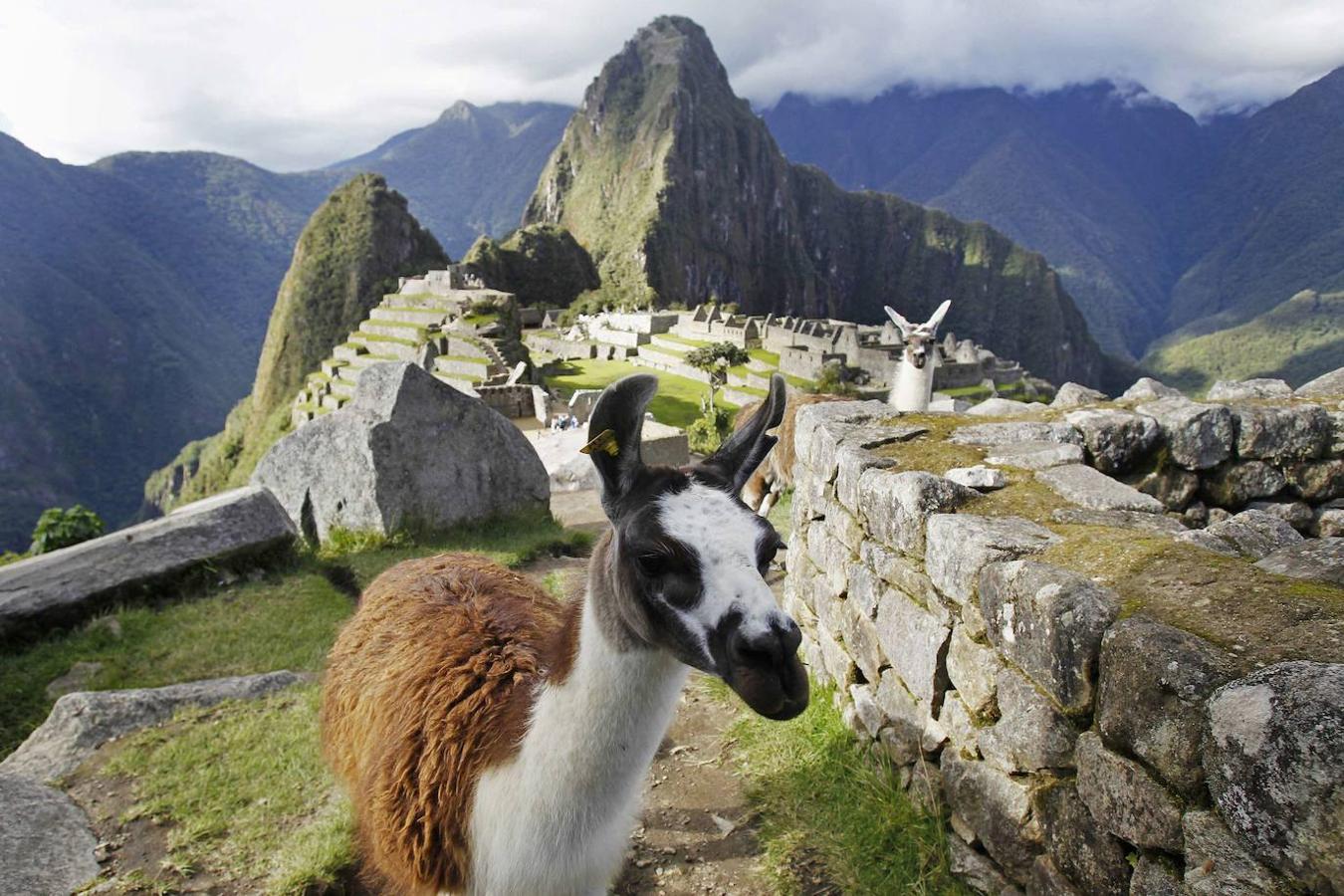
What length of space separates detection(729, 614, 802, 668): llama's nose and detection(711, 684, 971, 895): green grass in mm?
1967

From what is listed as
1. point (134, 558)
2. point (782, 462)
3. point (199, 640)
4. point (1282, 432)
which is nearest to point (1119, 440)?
point (1282, 432)

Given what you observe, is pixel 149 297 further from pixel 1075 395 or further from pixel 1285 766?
pixel 1285 766

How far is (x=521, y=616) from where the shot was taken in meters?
3.02

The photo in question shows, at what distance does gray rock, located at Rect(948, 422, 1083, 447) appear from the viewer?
4.21 meters

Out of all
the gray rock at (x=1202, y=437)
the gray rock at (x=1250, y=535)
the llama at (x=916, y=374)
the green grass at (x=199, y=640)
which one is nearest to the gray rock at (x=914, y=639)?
the gray rock at (x=1250, y=535)

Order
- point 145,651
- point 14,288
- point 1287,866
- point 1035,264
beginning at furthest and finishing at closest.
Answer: point 1035,264
point 14,288
point 145,651
point 1287,866

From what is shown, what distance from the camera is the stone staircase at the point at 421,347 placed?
37125 millimetres

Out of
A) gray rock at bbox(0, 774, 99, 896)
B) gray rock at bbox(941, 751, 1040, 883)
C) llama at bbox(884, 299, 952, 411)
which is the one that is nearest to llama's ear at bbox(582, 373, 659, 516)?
gray rock at bbox(941, 751, 1040, 883)

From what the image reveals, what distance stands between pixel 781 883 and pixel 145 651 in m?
5.33

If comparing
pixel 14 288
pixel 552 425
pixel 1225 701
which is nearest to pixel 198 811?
pixel 1225 701

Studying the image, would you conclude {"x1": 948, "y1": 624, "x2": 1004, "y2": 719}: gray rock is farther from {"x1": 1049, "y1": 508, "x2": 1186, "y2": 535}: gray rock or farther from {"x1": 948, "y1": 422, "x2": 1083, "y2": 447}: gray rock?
{"x1": 948, "y1": 422, "x2": 1083, "y2": 447}: gray rock

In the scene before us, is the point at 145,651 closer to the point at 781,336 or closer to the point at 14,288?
the point at 781,336

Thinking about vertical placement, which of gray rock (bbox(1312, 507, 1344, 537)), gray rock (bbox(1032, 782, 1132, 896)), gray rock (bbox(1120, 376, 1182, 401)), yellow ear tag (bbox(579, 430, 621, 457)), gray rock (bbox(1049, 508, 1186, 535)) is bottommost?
gray rock (bbox(1032, 782, 1132, 896))

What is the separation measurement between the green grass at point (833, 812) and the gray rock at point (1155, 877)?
42.5 inches
